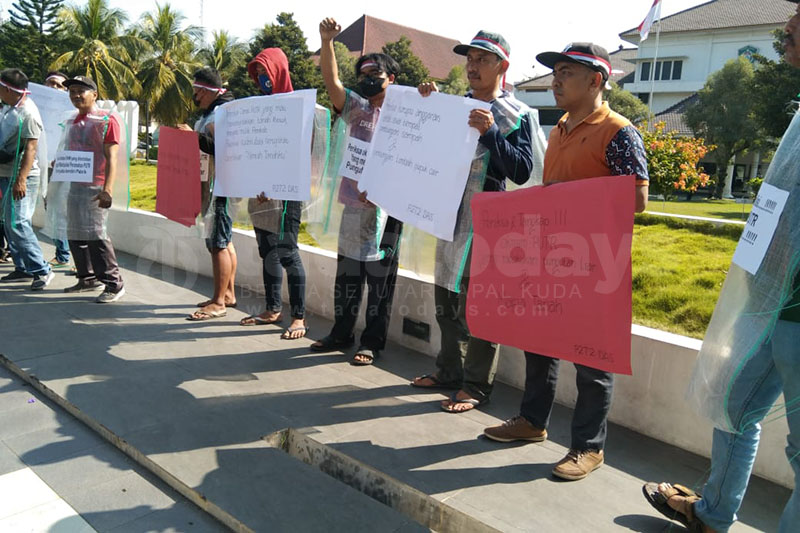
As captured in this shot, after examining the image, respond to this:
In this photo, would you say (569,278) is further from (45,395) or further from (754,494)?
(45,395)

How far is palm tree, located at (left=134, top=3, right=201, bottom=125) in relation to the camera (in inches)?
1331

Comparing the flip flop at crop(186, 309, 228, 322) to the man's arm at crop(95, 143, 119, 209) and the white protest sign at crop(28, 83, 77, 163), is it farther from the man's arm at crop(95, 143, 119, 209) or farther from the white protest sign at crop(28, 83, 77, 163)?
the white protest sign at crop(28, 83, 77, 163)

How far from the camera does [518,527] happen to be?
8.00 feet

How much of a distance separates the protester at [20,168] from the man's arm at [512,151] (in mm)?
4621

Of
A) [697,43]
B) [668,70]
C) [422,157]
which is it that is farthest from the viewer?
[668,70]

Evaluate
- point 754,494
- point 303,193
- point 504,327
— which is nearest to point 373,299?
point 303,193

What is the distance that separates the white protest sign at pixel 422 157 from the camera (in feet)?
10.7

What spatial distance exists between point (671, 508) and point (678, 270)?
4.09m

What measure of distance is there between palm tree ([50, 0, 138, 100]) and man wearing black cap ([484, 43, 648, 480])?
1261 inches

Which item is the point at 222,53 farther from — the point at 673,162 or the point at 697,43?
the point at 697,43

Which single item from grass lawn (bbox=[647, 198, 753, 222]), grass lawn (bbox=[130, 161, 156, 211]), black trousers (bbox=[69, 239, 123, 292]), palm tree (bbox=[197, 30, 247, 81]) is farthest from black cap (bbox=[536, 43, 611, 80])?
palm tree (bbox=[197, 30, 247, 81])

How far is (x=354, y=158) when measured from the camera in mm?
4125

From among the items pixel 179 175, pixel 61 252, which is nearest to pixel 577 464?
pixel 179 175

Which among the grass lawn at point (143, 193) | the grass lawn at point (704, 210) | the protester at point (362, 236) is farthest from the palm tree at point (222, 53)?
the protester at point (362, 236)
